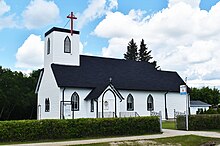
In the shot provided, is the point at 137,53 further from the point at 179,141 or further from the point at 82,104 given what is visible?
the point at 179,141

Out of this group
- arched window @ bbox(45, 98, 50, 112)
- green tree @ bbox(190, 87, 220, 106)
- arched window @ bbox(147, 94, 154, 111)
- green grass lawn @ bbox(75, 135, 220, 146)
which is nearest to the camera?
green grass lawn @ bbox(75, 135, 220, 146)

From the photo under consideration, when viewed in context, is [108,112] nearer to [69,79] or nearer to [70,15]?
[69,79]

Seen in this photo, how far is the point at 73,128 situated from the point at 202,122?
10.3 metres

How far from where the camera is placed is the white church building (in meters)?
31.5

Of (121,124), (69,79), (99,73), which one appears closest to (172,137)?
(121,124)

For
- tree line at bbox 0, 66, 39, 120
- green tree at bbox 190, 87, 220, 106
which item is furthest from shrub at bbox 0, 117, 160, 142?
green tree at bbox 190, 87, 220, 106

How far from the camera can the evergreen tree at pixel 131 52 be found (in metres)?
74.9

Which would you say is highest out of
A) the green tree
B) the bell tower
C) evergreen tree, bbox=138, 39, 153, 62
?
evergreen tree, bbox=138, 39, 153, 62

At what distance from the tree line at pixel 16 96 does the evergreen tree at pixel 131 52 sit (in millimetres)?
→ 36020

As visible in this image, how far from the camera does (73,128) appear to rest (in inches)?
710

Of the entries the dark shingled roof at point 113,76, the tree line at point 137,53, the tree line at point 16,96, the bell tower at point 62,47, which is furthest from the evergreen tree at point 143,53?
the bell tower at point 62,47

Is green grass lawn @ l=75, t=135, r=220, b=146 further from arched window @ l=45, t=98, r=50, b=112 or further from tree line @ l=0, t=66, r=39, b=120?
tree line @ l=0, t=66, r=39, b=120

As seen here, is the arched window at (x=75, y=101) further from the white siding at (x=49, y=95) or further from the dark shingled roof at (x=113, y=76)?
the white siding at (x=49, y=95)

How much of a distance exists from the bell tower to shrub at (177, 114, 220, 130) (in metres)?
15.4
